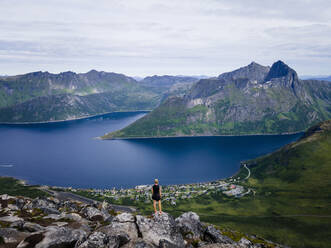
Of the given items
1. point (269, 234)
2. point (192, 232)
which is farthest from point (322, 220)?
point (192, 232)

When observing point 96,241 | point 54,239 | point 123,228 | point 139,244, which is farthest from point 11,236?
point 139,244

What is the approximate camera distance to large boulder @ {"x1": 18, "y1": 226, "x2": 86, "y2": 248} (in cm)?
3847

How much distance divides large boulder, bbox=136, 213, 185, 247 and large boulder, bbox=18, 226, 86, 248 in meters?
9.26

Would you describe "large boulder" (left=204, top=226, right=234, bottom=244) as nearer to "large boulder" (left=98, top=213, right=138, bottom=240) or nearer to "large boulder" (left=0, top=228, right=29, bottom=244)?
"large boulder" (left=98, top=213, right=138, bottom=240)

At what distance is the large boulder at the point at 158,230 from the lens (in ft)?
132

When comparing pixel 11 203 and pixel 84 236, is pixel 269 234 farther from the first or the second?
pixel 84 236

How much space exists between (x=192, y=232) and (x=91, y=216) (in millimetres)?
34967

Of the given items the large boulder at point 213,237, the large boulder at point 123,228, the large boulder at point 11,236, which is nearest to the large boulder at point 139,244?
the large boulder at point 123,228

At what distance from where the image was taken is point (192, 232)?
53.0 m

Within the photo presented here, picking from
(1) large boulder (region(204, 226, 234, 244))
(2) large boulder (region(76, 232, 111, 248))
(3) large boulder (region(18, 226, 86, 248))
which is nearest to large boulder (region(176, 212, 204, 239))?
(1) large boulder (region(204, 226, 234, 244))

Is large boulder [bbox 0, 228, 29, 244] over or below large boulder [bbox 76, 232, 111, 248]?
below

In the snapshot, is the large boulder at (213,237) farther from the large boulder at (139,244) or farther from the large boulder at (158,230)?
the large boulder at (139,244)

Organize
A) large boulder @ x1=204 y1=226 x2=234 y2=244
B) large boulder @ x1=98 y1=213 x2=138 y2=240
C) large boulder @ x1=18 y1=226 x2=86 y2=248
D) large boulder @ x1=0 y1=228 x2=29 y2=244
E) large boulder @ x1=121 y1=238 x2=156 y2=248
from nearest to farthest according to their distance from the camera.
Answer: large boulder @ x1=121 y1=238 x2=156 y2=248 < large boulder @ x1=18 y1=226 x2=86 y2=248 < large boulder @ x1=98 y1=213 x2=138 y2=240 < large boulder @ x1=0 y1=228 x2=29 y2=244 < large boulder @ x1=204 y1=226 x2=234 y2=244

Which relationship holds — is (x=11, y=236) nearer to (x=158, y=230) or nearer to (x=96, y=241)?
(x=96, y=241)
